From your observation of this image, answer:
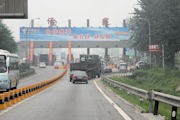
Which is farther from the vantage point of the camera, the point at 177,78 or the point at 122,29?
the point at 122,29

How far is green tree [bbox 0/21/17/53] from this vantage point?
230 ft

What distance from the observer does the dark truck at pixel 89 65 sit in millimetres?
50188

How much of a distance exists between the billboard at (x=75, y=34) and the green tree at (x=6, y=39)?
25.5m

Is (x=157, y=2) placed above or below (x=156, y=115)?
above

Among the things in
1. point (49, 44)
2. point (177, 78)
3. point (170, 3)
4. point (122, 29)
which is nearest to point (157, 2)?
point (170, 3)

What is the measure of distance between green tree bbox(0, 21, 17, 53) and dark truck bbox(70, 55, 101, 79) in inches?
760

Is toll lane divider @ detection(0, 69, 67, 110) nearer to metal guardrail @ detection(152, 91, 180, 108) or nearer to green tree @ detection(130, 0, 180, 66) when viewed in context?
metal guardrail @ detection(152, 91, 180, 108)

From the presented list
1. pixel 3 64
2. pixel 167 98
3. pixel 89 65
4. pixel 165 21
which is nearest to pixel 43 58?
pixel 89 65

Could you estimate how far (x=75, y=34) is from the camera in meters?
98.5

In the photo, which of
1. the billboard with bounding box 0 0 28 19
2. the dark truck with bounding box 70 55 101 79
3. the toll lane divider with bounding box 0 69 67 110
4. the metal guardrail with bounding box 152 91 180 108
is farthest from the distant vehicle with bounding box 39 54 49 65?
the metal guardrail with bounding box 152 91 180 108

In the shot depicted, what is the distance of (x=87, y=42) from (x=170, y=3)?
178ft

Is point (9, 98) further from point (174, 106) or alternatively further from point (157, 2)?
point (157, 2)

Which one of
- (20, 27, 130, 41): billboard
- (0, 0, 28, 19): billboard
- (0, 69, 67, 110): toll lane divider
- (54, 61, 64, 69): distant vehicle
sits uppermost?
(20, 27, 130, 41): billboard

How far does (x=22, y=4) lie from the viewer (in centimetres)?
1580
